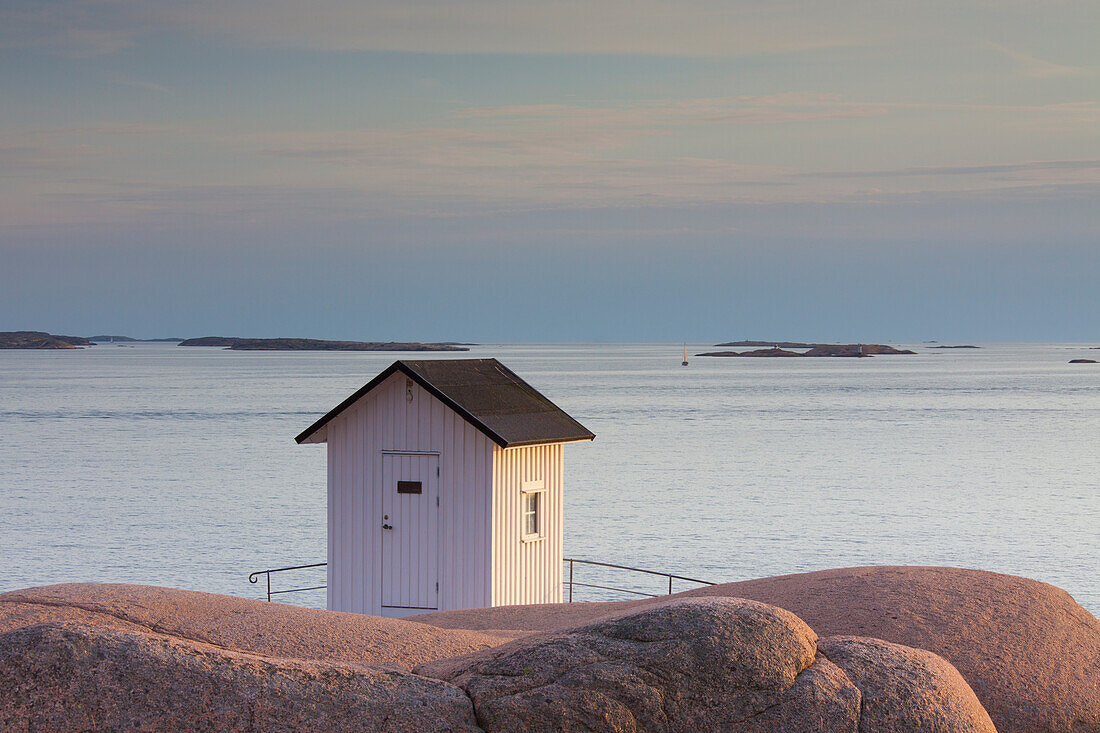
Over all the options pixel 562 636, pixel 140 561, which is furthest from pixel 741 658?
pixel 140 561

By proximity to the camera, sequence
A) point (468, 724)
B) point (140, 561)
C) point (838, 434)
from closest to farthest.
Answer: point (468, 724) → point (140, 561) → point (838, 434)

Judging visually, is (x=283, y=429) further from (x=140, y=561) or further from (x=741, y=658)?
(x=741, y=658)

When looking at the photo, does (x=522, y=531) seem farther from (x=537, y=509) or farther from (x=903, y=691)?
(x=903, y=691)

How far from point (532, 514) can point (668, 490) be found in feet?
114

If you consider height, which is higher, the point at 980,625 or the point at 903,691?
the point at 903,691

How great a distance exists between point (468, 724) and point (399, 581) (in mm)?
10918

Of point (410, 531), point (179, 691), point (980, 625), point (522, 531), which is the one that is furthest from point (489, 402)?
point (179, 691)

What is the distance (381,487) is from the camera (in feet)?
58.8

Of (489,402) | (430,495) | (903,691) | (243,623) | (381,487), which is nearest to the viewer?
(903,691)

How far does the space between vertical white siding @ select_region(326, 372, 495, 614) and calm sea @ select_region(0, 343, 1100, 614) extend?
1360cm

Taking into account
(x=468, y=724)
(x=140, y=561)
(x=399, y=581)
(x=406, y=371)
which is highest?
(x=406, y=371)

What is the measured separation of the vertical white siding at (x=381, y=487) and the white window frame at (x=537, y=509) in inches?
36.0

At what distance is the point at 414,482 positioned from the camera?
1781 centimetres

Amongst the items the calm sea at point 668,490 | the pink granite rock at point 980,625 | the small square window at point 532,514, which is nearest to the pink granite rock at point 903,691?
the pink granite rock at point 980,625
